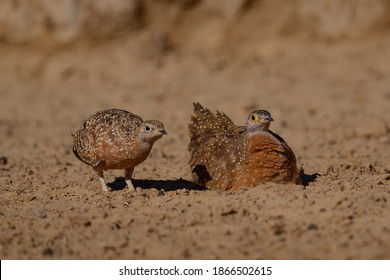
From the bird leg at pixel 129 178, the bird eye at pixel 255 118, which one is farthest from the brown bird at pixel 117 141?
the bird eye at pixel 255 118

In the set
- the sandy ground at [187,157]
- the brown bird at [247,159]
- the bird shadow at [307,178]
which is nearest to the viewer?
the sandy ground at [187,157]

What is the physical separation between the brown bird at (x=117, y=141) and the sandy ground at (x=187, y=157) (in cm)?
34

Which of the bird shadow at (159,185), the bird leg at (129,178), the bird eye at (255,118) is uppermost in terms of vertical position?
the bird eye at (255,118)

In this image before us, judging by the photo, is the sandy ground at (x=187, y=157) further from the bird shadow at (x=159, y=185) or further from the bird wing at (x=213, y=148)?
the bird wing at (x=213, y=148)

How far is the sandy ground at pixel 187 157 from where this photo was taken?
21.0 feet

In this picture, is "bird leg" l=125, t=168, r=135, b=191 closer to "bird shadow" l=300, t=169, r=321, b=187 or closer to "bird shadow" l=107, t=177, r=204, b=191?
"bird shadow" l=107, t=177, r=204, b=191

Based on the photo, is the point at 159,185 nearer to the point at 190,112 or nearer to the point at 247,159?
the point at 247,159

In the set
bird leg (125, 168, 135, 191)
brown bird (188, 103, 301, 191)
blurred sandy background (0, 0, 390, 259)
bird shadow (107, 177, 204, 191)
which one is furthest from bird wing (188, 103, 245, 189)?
bird leg (125, 168, 135, 191)

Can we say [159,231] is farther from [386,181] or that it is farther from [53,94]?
[53,94]

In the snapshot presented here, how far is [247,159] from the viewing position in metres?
7.67

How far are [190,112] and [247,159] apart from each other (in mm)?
5519

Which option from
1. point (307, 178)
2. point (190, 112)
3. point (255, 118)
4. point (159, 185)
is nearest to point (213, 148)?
point (159, 185)

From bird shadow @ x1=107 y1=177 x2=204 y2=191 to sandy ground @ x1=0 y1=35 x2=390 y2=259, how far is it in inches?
0.9

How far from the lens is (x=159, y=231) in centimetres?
663
